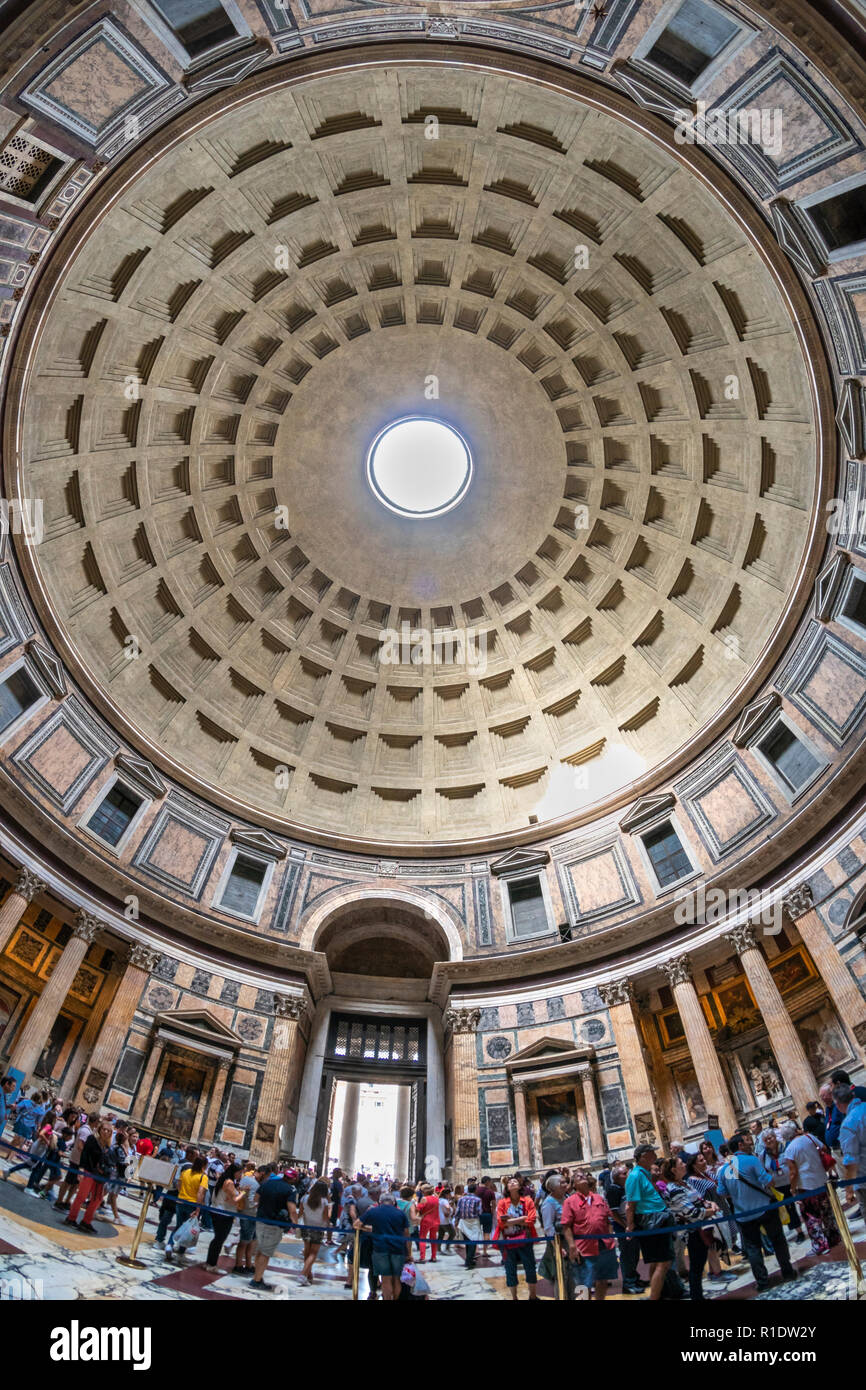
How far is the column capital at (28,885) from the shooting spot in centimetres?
2128

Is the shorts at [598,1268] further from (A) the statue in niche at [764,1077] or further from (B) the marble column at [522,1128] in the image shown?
(B) the marble column at [522,1128]

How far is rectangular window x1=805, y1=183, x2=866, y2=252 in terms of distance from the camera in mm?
16234

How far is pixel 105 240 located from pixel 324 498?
43.3 ft

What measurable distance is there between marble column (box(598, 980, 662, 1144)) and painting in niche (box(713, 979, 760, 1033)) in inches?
99.2

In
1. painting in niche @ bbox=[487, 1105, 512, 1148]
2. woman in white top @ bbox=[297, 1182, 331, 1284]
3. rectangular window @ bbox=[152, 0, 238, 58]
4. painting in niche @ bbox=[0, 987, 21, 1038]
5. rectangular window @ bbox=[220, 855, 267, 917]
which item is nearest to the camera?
woman in white top @ bbox=[297, 1182, 331, 1284]

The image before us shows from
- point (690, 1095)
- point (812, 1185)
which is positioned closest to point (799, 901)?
point (690, 1095)

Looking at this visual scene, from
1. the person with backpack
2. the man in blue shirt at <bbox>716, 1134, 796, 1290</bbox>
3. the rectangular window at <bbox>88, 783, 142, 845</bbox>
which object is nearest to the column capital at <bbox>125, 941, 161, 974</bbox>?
the rectangular window at <bbox>88, 783, 142, 845</bbox>

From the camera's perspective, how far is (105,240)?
21750 millimetres

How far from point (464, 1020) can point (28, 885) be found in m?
13.6

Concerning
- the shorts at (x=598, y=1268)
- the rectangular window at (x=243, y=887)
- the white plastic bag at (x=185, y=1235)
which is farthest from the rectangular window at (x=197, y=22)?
the rectangular window at (x=243, y=887)

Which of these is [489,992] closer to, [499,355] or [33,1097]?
[33,1097]

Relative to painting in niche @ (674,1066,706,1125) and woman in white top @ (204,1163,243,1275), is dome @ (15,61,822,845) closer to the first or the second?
painting in niche @ (674,1066,706,1125)

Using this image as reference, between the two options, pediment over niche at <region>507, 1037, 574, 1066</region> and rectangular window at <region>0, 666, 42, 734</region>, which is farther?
pediment over niche at <region>507, 1037, 574, 1066</region>
